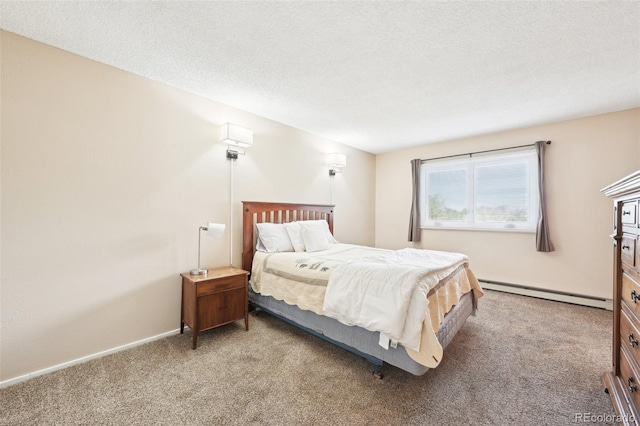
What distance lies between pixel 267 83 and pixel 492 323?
11.3 ft

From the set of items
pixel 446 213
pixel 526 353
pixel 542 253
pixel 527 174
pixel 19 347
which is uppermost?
pixel 527 174

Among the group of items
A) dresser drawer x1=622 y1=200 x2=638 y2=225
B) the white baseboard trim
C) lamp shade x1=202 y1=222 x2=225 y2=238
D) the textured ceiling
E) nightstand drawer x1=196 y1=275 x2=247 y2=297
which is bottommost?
the white baseboard trim

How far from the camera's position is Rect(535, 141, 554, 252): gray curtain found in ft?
11.5

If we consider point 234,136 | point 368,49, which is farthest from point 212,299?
point 368,49

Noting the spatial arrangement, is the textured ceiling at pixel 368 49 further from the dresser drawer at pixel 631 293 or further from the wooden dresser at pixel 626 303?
the dresser drawer at pixel 631 293

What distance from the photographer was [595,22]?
66.4 inches

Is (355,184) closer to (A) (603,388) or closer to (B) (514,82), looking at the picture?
(B) (514,82)

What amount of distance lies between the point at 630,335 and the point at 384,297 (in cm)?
128

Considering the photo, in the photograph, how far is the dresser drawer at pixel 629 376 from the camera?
1250 mm

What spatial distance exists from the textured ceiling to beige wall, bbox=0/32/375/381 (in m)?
Result: 0.27

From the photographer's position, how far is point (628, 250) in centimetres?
141

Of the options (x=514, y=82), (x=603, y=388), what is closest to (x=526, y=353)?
(x=603, y=388)

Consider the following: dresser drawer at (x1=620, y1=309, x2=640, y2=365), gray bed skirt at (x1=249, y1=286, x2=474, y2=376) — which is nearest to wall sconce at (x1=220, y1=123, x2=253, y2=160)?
gray bed skirt at (x1=249, y1=286, x2=474, y2=376)

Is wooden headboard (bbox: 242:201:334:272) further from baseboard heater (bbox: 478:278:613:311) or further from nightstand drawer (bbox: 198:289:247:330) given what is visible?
baseboard heater (bbox: 478:278:613:311)
